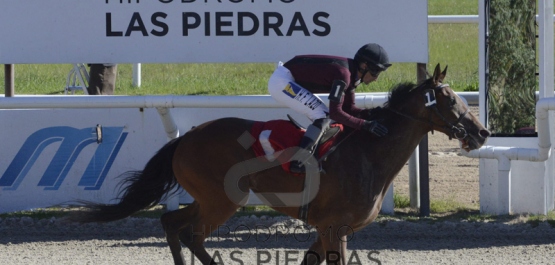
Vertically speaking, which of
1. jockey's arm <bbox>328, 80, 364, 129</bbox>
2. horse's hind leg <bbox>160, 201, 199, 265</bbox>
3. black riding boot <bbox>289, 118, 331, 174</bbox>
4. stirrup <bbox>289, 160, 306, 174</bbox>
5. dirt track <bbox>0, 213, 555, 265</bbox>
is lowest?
dirt track <bbox>0, 213, 555, 265</bbox>

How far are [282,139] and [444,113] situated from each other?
1010 millimetres

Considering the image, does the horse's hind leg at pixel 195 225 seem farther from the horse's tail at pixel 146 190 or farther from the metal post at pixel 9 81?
the metal post at pixel 9 81

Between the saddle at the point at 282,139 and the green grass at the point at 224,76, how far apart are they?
6.34m

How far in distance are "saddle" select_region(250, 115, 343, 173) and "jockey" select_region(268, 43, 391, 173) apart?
3.4 inches

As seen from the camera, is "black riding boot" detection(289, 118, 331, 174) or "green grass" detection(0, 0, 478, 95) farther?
"green grass" detection(0, 0, 478, 95)

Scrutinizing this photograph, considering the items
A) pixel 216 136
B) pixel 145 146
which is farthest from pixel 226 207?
pixel 145 146

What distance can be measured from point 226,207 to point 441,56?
10.9 m

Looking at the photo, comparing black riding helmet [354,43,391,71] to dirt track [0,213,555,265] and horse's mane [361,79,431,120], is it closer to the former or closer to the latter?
horse's mane [361,79,431,120]

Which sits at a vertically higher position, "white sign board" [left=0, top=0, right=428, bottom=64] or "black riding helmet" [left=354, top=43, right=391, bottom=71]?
"white sign board" [left=0, top=0, right=428, bottom=64]

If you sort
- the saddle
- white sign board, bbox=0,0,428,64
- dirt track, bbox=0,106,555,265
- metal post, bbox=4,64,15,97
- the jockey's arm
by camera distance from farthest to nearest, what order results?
metal post, bbox=4,64,15,97 < white sign board, bbox=0,0,428,64 < dirt track, bbox=0,106,555,265 < the saddle < the jockey's arm

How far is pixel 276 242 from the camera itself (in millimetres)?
6762

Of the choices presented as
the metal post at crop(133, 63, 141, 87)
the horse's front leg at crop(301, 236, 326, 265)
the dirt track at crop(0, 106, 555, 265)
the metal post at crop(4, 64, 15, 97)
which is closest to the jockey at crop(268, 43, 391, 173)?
the horse's front leg at crop(301, 236, 326, 265)

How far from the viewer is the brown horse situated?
5.42 metres

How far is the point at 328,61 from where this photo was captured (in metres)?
A: 5.51
